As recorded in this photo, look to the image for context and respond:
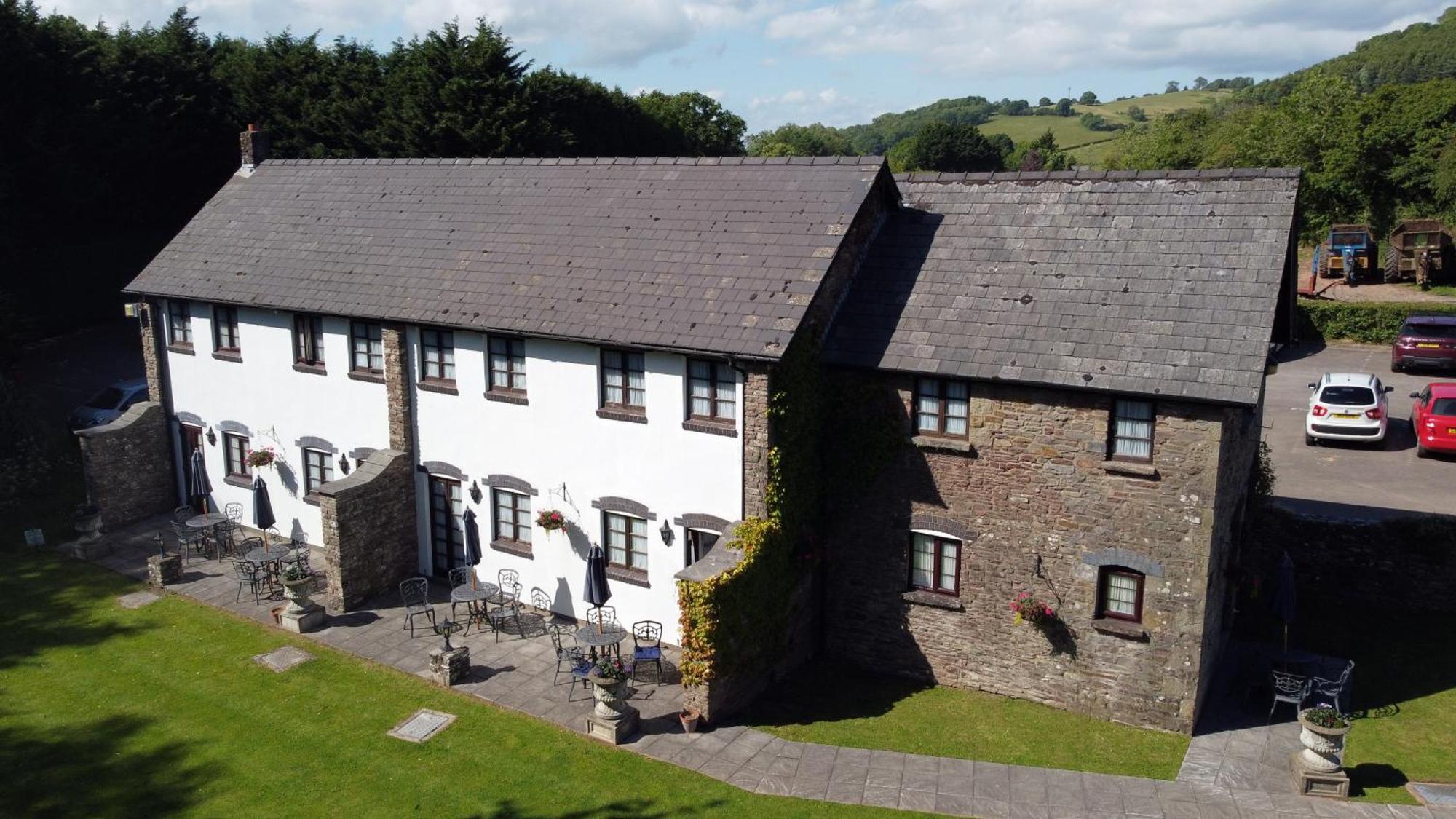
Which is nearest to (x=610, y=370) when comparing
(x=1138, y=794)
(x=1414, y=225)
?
(x=1138, y=794)

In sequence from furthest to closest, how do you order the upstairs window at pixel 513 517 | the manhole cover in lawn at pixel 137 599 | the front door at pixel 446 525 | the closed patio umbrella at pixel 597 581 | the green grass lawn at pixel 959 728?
the front door at pixel 446 525 → the manhole cover in lawn at pixel 137 599 → the upstairs window at pixel 513 517 → the closed patio umbrella at pixel 597 581 → the green grass lawn at pixel 959 728

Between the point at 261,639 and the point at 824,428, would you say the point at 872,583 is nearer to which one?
the point at 824,428

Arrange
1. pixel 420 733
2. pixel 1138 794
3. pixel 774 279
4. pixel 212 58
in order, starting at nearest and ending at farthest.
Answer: pixel 1138 794, pixel 420 733, pixel 774 279, pixel 212 58

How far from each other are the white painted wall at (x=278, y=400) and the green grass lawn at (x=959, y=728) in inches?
439

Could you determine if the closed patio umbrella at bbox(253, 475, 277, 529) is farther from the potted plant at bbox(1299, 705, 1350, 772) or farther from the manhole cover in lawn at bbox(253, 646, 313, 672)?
the potted plant at bbox(1299, 705, 1350, 772)

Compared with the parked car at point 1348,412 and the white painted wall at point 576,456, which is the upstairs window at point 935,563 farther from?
the parked car at point 1348,412

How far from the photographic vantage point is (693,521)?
17969 mm

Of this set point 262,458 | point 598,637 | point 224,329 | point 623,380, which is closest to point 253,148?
point 224,329

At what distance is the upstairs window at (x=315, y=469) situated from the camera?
2327 centimetres

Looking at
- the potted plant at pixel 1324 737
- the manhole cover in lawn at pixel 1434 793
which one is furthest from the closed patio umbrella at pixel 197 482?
the manhole cover in lawn at pixel 1434 793

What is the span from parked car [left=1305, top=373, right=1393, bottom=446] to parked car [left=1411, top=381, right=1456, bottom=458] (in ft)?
3.45

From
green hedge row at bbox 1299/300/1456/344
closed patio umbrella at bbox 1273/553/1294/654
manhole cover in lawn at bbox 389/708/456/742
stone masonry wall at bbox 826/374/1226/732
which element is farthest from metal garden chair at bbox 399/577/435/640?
green hedge row at bbox 1299/300/1456/344

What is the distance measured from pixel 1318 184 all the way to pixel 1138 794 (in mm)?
57058

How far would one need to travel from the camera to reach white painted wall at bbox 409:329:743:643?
58.6ft
